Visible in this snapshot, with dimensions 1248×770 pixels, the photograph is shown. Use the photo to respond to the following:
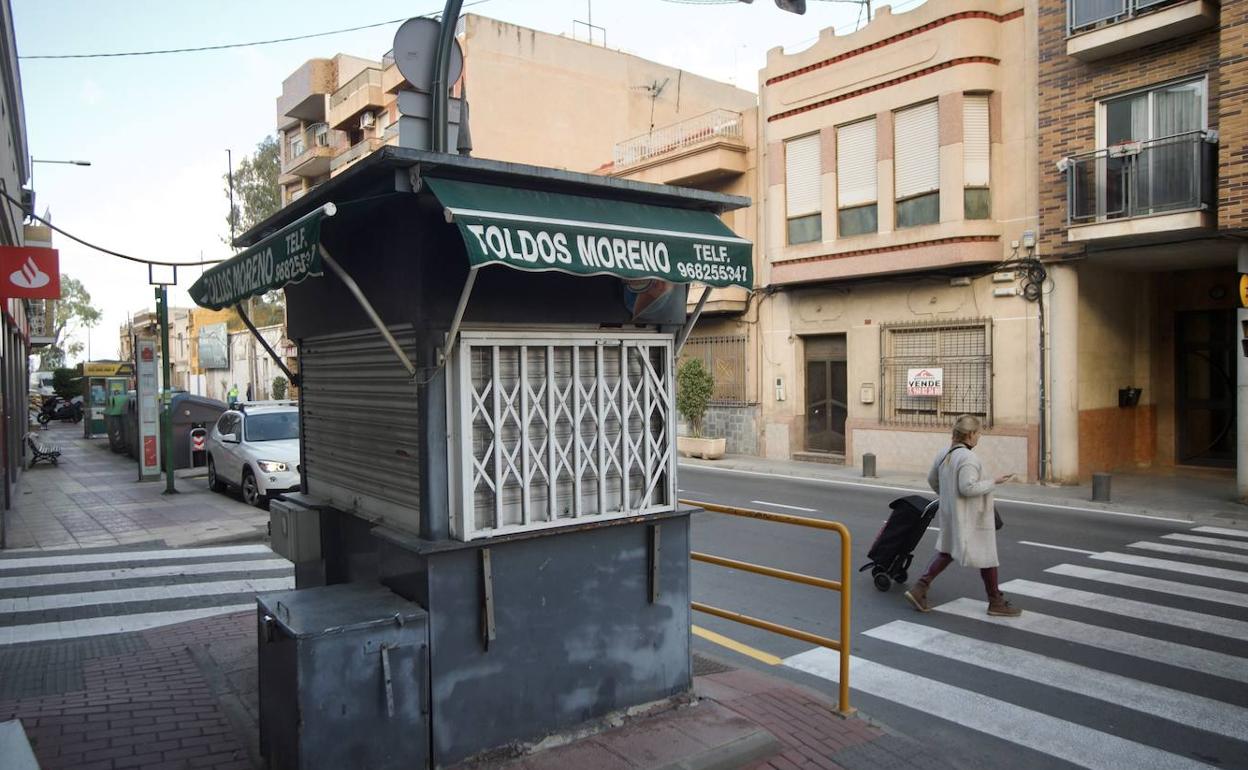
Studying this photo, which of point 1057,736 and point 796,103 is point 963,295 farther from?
point 1057,736

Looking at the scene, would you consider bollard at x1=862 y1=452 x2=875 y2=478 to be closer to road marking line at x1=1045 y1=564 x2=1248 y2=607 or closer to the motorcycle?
road marking line at x1=1045 y1=564 x2=1248 y2=607

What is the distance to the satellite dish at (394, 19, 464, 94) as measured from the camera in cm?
649

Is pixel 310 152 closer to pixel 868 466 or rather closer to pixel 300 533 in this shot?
pixel 868 466

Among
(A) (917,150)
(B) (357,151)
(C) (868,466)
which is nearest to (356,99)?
(B) (357,151)

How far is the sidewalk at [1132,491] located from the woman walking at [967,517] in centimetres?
744

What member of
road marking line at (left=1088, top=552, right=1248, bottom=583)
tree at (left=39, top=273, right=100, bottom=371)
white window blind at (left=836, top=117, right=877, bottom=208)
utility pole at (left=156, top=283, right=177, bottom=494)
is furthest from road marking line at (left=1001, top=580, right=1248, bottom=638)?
tree at (left=39, top=273, right=100, bottom=371)

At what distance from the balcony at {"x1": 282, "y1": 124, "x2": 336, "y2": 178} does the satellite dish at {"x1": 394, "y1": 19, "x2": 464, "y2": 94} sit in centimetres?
3945

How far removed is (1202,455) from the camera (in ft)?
59.4

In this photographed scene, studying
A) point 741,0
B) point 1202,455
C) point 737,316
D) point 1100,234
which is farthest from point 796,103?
point 741,0

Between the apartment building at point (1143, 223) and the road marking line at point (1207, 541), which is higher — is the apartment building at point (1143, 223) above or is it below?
above

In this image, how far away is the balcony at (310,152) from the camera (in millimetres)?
43344

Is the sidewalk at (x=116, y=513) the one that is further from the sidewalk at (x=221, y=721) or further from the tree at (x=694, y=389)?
the tree at (x=694, y=389)

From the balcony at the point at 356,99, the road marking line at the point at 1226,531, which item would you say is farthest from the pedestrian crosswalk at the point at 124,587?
the balcony at the point at 356,99

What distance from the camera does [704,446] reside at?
22.8m
